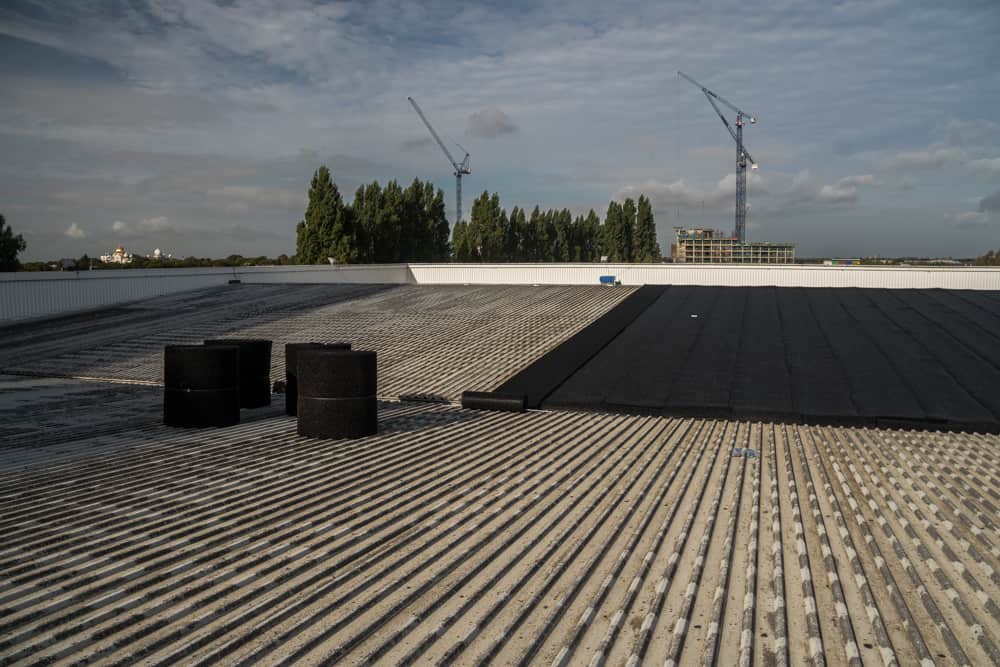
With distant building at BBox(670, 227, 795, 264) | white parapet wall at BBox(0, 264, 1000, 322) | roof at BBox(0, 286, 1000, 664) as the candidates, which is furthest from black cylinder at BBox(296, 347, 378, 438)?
distant building at BBox(670, 227, 795, 264)

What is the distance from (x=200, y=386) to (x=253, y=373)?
166cm

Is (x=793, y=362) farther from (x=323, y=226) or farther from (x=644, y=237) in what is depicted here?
(x=644, y=237)

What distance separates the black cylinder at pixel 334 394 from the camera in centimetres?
820

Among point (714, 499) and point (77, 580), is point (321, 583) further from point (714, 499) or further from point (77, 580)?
point (714, 499)

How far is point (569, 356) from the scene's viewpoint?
13695 millimetres

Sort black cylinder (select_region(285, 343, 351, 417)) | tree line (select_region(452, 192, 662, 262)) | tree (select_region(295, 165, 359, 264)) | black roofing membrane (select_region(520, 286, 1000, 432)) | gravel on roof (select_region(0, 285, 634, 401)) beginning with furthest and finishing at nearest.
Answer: tree line (select_region(452, 192, 662, 262)), tree (select_region(295, 165, 359, 264)), gravel on roof (select_region(0, 285, 634, 401)), black roofing membrane (select_region(520, 286, 1000, 432)), black cylinder (select_region(285, 343, 351, 417))

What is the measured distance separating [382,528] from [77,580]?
1.95 metres

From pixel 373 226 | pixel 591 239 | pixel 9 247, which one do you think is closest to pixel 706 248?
pixel 591 239

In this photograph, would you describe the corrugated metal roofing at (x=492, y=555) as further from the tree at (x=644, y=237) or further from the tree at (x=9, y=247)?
the tree at (x=644, y=237)

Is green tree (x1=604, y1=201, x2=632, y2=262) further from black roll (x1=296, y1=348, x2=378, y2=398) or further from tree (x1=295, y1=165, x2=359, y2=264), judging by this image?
black roll (x1=296, y1=348, x2=378, y2=398)

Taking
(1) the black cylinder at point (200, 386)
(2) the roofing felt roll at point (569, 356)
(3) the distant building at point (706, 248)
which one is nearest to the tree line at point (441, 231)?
(2) the roofing felt roll at point (569, 356)

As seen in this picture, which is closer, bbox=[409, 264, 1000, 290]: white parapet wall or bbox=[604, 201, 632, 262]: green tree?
bbox=[409, 264, 1000, 290]: white parapet wall

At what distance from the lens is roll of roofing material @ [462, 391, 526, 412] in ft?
34.8

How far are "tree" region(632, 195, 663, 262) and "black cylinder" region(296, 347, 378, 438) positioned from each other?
232 feet
